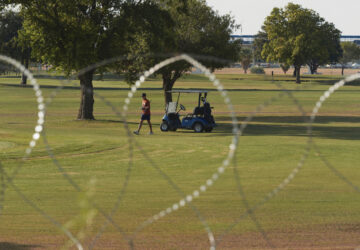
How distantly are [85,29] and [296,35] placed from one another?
339 ft

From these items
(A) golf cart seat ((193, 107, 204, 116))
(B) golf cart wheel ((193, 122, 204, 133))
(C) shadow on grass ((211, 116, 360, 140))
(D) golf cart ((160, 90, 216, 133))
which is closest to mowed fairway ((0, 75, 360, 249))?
(B) golf cart wheel ((193, 122, 204, 133))

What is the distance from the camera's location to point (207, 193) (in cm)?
1659

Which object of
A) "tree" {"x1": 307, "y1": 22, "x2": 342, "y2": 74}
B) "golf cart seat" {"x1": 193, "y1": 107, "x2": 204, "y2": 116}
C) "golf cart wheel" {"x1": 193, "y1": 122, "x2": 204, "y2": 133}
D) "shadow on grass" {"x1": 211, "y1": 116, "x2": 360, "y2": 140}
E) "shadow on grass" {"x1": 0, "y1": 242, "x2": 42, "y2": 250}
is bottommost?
"shadow on grass" {"x1": 211, "y1": 116, "x2": 360, "y2": 140}

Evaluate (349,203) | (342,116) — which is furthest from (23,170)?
(342,116)

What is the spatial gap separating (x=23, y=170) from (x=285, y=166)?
7812 mm

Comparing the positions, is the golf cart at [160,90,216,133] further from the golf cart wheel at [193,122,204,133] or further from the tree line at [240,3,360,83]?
the tree line at [240,3,360,83]

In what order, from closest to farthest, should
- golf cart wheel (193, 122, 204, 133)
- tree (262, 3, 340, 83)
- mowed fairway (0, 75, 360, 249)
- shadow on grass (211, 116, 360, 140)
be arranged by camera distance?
mowed fairway (0, 75, 360, 249) → golf cart wheel (193, 122, 204, 133) → shadow on grass (211, 116, 360, 140) → tree (262, 3, 340, 83)

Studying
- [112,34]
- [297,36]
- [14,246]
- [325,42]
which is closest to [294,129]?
[112,34]

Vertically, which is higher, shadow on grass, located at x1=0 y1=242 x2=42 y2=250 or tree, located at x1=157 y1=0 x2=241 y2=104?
tree, located at x1=157 y1=0 x2=241 y2=104

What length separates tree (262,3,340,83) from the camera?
447 feet

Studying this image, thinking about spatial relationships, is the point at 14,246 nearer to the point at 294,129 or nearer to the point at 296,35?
the point at 294,129

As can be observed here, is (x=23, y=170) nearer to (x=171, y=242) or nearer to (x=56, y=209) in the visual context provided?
(x=56, y=209)

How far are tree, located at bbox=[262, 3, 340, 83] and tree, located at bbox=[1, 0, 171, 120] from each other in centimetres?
9194

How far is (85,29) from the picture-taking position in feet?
137
